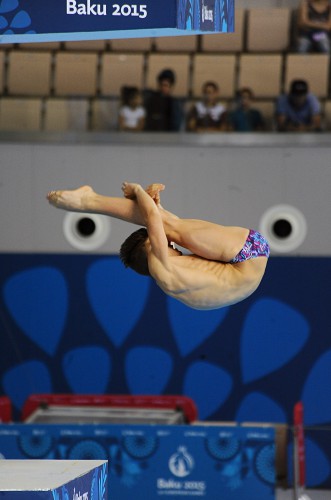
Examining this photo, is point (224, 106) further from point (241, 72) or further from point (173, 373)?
point (173, 373)

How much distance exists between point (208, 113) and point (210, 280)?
6502 millimetres

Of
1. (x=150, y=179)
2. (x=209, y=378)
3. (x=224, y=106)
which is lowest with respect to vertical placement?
(x=209, y=378)

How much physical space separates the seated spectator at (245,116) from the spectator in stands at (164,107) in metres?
0.62

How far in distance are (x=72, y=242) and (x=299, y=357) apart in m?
3.07

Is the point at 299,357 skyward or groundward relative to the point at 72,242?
groundward

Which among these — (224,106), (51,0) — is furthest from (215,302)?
(224,106)

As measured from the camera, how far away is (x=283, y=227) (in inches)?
525

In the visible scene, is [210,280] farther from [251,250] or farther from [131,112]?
[131,112]

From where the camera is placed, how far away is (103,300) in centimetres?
1366

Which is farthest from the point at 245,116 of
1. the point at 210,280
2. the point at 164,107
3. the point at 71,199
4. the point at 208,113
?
the point at 210,280

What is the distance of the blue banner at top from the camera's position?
20.9 ft

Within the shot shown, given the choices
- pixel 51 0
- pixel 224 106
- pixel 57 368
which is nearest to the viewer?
pixel 51 0

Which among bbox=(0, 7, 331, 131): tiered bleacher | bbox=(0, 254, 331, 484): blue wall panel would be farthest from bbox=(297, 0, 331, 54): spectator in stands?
bbox=(0, 254, 331, 484): blue wall panel

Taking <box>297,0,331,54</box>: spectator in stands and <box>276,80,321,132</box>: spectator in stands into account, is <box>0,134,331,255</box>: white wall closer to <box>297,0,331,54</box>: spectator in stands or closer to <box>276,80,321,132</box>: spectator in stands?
<box>276,80,321,132</box>: spectator in stands
